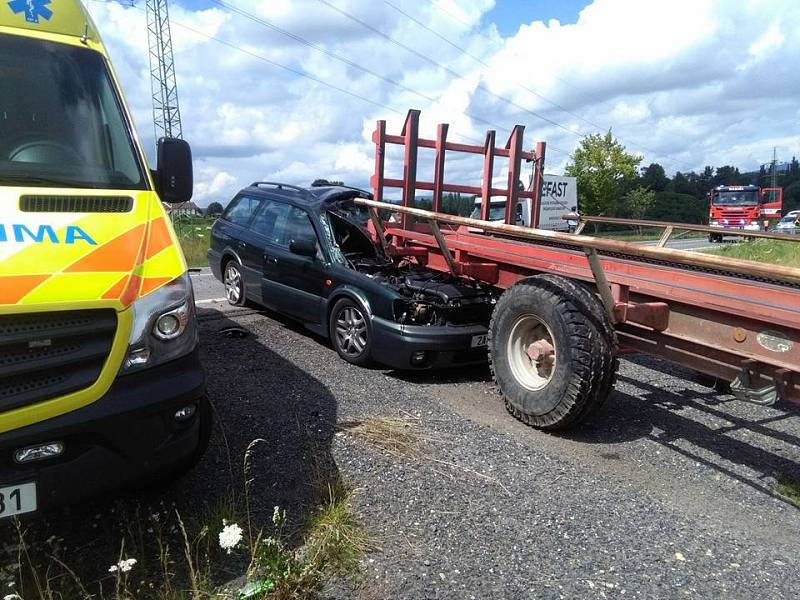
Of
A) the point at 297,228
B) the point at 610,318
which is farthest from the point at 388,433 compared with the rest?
the point at 297,228

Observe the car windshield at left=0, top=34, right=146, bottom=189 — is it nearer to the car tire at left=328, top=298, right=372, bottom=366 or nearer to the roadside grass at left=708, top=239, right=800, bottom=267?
the car tire at left=328, top=298, right=372, bottom=366

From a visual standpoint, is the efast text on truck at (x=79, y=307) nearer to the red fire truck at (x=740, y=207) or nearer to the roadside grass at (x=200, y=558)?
the roadside grass at (x=200, y=558)

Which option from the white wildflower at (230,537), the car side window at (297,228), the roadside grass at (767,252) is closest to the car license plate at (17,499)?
the white wildflower at (230,537)

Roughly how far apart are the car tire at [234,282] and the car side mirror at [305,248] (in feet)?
5.18

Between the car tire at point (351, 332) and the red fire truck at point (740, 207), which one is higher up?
the red fire truck at point (740, 207)

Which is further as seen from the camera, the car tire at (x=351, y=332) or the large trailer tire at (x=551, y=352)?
the car tire at (x=351, y=332)

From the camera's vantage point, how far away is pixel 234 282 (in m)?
8.30

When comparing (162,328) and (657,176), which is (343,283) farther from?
(657,176)

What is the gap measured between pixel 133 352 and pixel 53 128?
1.68m

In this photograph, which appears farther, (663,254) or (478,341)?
(478,341)

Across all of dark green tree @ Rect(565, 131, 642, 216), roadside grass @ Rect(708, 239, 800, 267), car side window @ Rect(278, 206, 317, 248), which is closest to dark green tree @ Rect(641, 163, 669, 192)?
dark green tree @ Rect(565, 131, 642, 216)

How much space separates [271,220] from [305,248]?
3.97 feet

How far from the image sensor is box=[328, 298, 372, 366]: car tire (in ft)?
19.5

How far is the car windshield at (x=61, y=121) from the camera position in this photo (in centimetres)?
337
